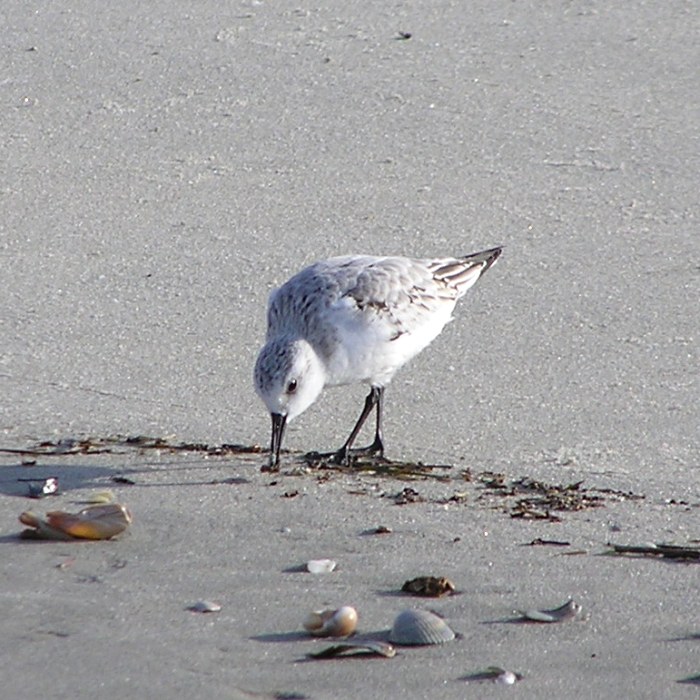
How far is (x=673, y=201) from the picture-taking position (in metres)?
7.02

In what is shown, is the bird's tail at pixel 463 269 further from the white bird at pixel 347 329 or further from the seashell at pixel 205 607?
the seashell at pixel 205 607

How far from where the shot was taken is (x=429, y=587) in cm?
376

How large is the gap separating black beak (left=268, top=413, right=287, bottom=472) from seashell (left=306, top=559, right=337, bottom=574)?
797mm

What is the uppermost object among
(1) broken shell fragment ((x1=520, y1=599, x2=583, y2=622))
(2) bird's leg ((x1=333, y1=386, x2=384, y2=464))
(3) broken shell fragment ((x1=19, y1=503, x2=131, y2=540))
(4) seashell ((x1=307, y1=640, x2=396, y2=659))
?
(2) bird's leg ((x1=333, y1=386, x2=384, y2=464))

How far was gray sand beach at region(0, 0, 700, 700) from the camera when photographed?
3547 mm

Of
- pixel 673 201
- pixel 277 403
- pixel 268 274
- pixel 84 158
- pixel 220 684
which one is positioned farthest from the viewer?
pixel 84 158

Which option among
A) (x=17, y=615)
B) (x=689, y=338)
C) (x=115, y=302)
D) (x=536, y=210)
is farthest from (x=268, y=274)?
(x=17, y=615)

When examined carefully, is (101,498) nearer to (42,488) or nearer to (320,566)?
(42,488)

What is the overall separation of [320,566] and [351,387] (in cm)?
207

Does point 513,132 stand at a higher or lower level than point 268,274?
higher

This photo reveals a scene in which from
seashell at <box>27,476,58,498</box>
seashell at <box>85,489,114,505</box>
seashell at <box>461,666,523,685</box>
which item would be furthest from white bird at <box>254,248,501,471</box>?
seashell at <box>461,666,523,685</box>

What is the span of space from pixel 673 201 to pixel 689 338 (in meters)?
1.23

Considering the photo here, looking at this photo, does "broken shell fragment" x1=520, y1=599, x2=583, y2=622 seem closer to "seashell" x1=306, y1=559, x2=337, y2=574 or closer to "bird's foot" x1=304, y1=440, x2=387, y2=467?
"seashell" x1=306, y1=559, x2=337, y2=574

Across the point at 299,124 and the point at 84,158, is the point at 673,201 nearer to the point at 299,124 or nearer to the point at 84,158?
the point at 299,124
